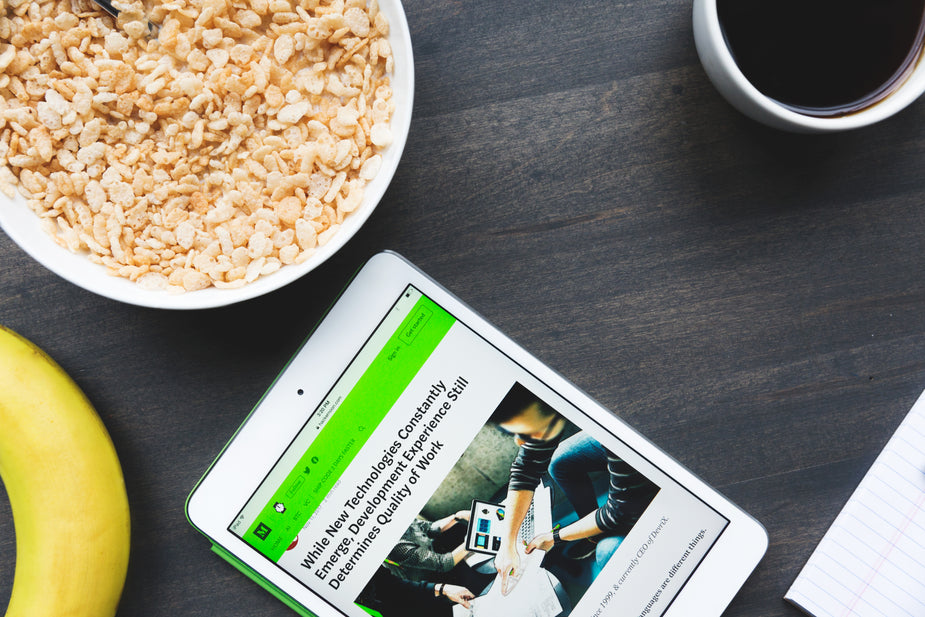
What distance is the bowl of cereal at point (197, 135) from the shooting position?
18.1 inches

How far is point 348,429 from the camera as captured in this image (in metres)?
0.53

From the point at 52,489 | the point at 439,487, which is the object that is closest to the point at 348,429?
the point at 439,487

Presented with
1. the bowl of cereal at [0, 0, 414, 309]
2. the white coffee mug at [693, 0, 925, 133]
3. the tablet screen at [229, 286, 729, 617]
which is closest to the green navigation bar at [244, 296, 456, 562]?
the tablet screen at [229, 286, 729, 617]

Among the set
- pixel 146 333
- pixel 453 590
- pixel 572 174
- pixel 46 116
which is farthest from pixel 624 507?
pixel 46 116

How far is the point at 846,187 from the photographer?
558 millimetres

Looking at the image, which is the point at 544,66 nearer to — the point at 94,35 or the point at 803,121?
the point at 803,121

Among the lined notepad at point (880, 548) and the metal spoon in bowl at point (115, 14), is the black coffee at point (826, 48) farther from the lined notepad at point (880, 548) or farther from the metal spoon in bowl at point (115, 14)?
the metal spoon in bowl at point (115, 14)

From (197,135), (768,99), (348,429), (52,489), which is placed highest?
(768,99)

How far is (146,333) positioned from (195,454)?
113 millimetres

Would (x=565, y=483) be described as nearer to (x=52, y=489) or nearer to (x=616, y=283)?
(x=616, y=283)

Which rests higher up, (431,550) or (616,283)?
(616,283)

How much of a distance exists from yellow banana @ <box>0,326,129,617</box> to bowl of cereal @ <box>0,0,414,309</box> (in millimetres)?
110

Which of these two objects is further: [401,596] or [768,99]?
[401,596]

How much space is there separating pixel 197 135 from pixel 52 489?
295mm
